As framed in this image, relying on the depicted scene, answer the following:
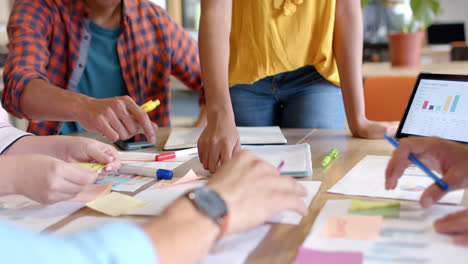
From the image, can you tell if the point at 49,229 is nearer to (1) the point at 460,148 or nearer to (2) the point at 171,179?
(2) the point at 171,179

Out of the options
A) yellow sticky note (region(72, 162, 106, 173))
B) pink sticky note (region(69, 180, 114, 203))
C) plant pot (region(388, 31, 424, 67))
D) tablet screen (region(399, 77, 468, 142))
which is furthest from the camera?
plant pot (region(388, 31, 424, 67))

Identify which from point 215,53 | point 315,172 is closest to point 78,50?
point 215,53

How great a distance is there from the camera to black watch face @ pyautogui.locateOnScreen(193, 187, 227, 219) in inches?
20.2

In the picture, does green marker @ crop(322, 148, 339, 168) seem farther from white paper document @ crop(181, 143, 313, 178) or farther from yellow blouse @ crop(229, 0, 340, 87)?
yellow blouse @ crop(229, 0, 340, 87)

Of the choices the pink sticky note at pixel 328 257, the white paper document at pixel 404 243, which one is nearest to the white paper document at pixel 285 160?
the white paper document at pixel 404 243

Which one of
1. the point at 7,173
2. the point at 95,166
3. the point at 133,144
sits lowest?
the point at 133,144

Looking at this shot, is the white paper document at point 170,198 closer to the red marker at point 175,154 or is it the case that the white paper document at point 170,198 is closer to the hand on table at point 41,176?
the hand on table at point 41,176

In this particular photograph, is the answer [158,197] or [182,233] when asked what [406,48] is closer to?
[158,197]

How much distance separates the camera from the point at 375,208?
0.68 metres

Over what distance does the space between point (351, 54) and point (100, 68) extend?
0.93 meters

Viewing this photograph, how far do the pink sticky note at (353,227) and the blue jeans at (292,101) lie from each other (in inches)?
32.6

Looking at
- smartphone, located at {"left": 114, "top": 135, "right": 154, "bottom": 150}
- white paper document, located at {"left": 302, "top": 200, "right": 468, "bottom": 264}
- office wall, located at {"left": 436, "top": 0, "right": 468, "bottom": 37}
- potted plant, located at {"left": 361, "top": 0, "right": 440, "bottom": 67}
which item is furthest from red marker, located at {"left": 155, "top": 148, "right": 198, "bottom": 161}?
office wall, located at {"left": 436, "top": 0, "right": 468, "bottom": 37}

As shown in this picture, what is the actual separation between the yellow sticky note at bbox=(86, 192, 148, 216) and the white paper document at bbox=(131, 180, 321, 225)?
0.6 inches

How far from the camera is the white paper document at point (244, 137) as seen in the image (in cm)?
120
